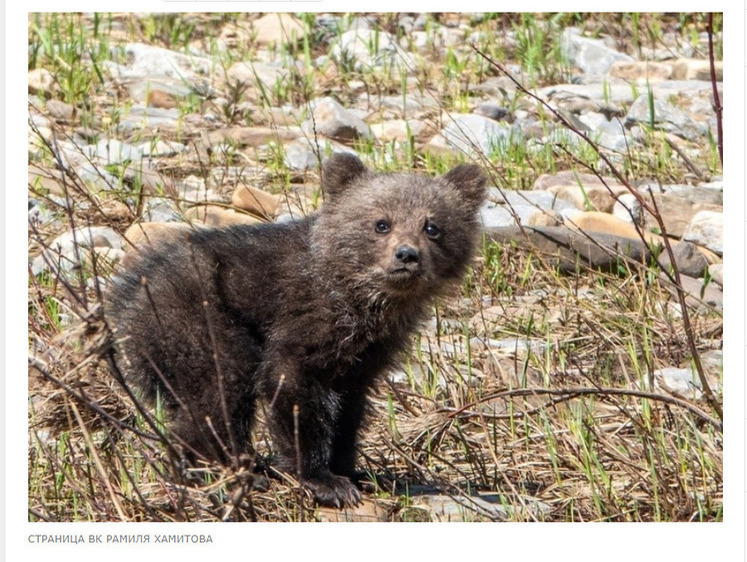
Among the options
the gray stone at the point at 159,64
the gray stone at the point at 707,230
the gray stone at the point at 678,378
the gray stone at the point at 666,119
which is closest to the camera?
the gray stone at the point at 678,378

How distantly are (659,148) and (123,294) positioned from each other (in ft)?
18.0

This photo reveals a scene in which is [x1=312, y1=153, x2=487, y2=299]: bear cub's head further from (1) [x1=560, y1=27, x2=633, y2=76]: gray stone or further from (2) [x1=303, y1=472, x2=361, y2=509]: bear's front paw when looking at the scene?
(1) [x1=560, y1=27, x2=633, y2=76]: gray stone

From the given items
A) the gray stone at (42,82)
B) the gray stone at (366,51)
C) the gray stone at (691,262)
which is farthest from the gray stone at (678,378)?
the gray stone at (42,82)

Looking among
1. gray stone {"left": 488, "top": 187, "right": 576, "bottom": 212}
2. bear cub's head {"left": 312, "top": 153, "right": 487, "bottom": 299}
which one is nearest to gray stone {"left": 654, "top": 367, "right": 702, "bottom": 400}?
bear cub's head {"left": 312, "top": 153, "right": 487, "bottom": 299}

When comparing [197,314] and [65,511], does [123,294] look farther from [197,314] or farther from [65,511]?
[65,511]

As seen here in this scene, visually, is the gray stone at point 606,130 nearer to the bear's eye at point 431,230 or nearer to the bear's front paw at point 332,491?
the bear's eye at point 431,230

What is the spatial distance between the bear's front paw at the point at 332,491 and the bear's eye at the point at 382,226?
1.25 m

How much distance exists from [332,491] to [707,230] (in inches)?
165

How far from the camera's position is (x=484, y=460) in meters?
5.99

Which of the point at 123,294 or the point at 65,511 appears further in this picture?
the point at 123,294

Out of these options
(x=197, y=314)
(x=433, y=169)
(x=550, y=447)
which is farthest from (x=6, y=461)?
(x=433, y=169)

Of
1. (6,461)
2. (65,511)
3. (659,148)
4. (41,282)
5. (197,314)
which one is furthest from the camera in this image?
(659,148)

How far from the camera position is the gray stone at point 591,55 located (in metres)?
11.8

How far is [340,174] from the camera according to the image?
6465mm
